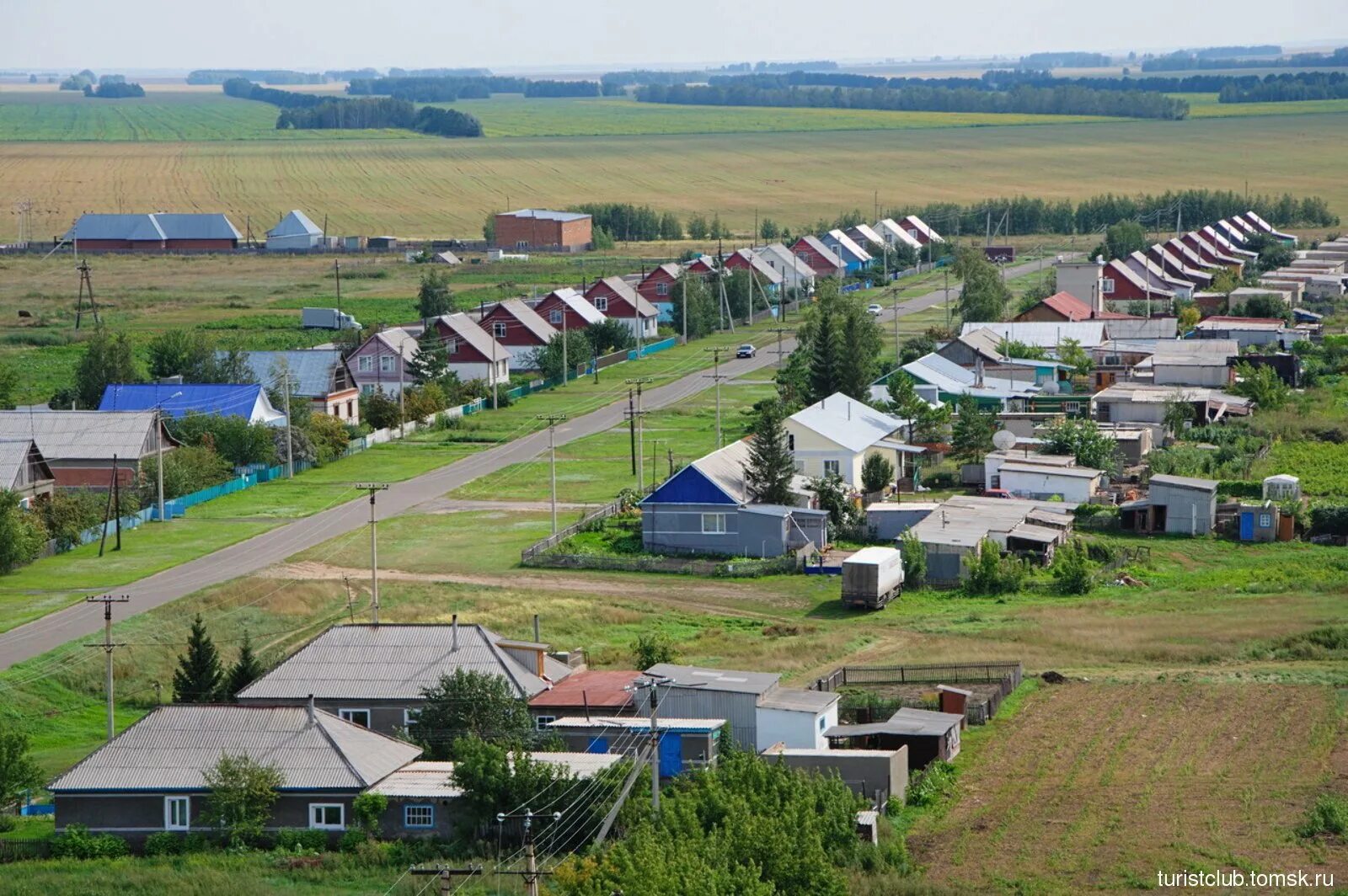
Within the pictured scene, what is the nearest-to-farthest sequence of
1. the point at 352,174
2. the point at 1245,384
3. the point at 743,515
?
the point at 743,515 < the point at 1245,384 < the point at 352,174

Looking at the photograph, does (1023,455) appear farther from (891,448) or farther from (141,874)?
(141,874)

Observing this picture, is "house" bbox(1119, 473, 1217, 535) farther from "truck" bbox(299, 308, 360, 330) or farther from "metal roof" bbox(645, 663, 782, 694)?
"truck" bbox(299, 308, 360, 330)

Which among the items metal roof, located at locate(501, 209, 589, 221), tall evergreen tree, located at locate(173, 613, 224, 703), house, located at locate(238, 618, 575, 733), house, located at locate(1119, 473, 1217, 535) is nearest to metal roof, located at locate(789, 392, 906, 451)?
house, located at locate(1119, 473, 1217, 535)

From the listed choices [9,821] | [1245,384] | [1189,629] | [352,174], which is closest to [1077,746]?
[1189,629]

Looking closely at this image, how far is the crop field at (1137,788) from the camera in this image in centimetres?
2125

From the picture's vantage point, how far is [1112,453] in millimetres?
45156

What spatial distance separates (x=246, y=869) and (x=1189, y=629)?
16.7m

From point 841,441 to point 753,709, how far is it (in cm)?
1901

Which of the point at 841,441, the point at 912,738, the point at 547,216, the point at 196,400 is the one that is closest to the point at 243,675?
the point at 912,738

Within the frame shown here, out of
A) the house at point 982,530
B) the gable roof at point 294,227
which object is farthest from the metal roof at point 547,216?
the house at point 982,530

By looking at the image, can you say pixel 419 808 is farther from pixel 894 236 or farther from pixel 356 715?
pixel 894 236

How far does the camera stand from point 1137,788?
23.9 metres

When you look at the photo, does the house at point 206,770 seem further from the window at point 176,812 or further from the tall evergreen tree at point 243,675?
the tall evergreen tree at point 243,675

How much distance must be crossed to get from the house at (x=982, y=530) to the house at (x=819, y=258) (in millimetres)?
51553
